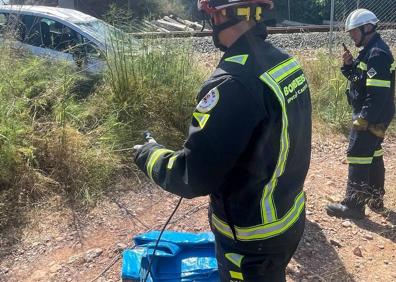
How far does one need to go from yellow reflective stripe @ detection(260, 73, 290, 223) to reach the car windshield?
373 cm

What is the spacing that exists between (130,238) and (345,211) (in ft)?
6.91

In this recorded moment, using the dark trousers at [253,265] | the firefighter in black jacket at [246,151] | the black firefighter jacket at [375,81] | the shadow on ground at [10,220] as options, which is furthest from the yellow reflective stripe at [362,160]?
the shadow on ground at [10,220]

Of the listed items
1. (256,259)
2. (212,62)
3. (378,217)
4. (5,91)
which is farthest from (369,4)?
(256,259)

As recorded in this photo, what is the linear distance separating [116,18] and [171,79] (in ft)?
3.51

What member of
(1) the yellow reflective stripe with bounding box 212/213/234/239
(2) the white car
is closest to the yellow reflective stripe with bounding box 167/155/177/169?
(1) the yellow reflective stripe with bounding box 212/213/234/239

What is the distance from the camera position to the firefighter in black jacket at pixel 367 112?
395cm

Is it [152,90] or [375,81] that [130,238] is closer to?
[152,90]

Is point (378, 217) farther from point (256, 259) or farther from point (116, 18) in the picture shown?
point (116, 18)

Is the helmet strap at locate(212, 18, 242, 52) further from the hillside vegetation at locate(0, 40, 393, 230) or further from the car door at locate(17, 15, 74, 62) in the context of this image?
the car door at locate(17, 15, 74, 62)

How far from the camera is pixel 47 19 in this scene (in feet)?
25.6

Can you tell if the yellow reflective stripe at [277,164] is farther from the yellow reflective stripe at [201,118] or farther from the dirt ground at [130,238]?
the dirt ground at [130,238]

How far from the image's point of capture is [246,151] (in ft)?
5.86

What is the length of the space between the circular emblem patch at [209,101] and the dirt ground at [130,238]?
2074 mm

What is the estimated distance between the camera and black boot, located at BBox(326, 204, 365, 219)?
4266 mm
